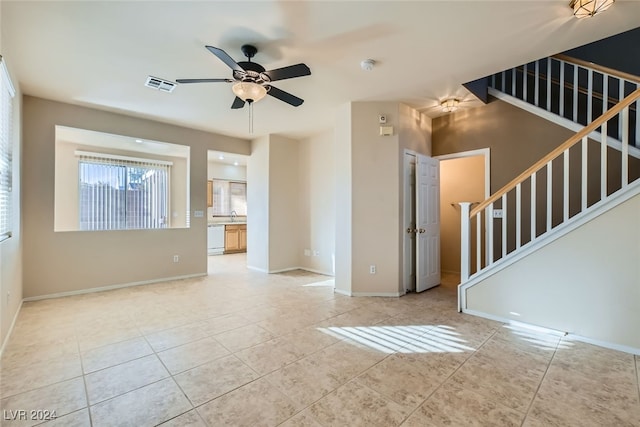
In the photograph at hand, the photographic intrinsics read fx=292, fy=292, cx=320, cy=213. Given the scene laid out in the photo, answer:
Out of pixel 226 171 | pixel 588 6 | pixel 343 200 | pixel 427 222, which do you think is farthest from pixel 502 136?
pixel 226 171

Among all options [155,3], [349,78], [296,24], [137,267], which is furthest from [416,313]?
[137,267]

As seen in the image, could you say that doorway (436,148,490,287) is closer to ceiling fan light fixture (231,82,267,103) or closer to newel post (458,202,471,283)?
newel post (458,202,471,283)

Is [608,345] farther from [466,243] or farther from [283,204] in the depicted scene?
[283,204]

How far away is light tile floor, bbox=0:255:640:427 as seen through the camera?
5.77ft

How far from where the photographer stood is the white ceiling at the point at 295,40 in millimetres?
2230

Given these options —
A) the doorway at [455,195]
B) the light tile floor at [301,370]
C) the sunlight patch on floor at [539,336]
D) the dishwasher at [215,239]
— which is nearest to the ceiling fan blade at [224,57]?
the light tile floor at [301,370]

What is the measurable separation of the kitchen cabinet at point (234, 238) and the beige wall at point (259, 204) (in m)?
2.27

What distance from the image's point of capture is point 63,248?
165 inches

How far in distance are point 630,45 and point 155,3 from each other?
229 inches

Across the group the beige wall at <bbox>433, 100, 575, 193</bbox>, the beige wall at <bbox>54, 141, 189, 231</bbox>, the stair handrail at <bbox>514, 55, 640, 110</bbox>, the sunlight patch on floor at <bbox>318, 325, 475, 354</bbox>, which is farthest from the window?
the stair handrail at <bbox>514, 55, 640, 110</bbox>

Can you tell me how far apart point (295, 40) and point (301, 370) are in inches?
109

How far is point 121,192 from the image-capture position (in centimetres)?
599

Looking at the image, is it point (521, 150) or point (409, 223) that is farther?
point (409, 223)

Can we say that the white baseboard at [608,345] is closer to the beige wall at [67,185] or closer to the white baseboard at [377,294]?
the white baseboard at [377,294]
